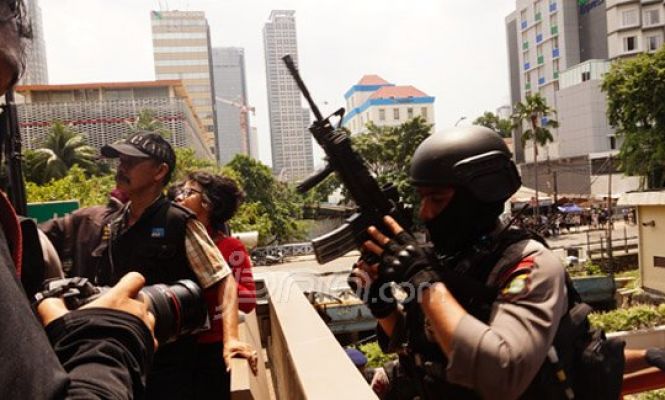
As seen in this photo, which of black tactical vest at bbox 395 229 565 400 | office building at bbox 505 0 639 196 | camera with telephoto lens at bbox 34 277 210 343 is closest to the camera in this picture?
camera with telephoto lens at bbox 34 277 210 343

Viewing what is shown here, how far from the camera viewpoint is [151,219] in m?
2.38

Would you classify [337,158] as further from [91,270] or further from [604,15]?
[604,15]

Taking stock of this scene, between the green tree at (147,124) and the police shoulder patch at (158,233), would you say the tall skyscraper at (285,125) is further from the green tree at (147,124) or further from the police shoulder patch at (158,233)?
the police shoulder patch at (158,233)

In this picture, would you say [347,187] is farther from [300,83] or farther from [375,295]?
[300,83]

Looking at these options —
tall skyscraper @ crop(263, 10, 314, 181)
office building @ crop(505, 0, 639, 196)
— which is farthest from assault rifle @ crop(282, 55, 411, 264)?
tall skyscraper @ crop(263, 10, 314, 181)

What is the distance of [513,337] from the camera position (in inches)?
58.2

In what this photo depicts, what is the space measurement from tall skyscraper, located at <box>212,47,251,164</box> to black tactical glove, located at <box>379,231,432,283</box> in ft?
366

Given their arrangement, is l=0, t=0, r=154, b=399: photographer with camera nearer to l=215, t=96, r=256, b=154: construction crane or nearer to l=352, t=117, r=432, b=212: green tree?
l=352, t=117, r=432, b=212: green tree

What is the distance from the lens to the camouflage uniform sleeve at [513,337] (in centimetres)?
146

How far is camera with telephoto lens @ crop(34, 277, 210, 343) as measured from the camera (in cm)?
107

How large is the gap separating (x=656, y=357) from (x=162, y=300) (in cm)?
176

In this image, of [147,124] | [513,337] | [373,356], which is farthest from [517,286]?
[147,124]

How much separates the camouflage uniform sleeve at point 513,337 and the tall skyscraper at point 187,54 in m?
86.0

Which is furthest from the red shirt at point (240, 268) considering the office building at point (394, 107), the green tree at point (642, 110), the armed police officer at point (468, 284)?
the office building at point (394, 107)
